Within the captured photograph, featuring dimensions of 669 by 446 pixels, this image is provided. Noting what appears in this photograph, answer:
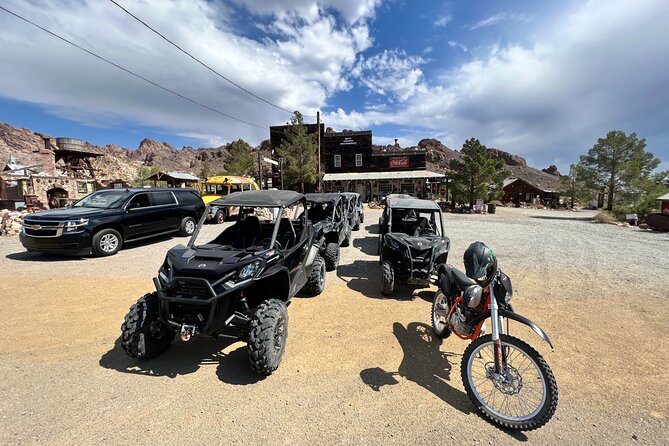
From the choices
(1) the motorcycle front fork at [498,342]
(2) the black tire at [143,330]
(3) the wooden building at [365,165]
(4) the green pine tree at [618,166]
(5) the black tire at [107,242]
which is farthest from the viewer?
(3) the wooden building at [365,165]

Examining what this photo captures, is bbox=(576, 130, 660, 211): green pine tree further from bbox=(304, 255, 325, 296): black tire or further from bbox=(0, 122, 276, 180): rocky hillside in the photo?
bbox=(0, 122, 276, 180): rocky hillside

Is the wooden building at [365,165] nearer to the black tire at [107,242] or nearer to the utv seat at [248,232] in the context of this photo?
the black tire at [107,242]

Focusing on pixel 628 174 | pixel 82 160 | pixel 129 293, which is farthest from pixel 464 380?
pixel 82 160

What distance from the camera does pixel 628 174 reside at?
24547 mm

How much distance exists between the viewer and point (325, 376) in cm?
304

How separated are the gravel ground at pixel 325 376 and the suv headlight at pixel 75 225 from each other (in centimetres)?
196

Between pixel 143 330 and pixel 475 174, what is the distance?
26716 mm

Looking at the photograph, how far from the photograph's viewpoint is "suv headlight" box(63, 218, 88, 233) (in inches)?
283

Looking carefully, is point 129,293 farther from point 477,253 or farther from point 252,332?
point 477,253

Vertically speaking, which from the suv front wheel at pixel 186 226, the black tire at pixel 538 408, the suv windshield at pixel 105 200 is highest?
the suv windshield at pixel 105 200

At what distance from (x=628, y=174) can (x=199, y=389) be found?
35072 mm

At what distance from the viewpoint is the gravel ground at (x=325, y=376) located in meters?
2.32

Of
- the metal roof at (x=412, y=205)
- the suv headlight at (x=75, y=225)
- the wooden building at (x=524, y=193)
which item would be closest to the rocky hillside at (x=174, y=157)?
the wooden building at (x=524, y=193)

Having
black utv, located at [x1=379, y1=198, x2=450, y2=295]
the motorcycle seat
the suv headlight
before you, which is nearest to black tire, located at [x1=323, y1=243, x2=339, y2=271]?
black utv, located at [x1=379, y1=198, x2=450, y2=295]
